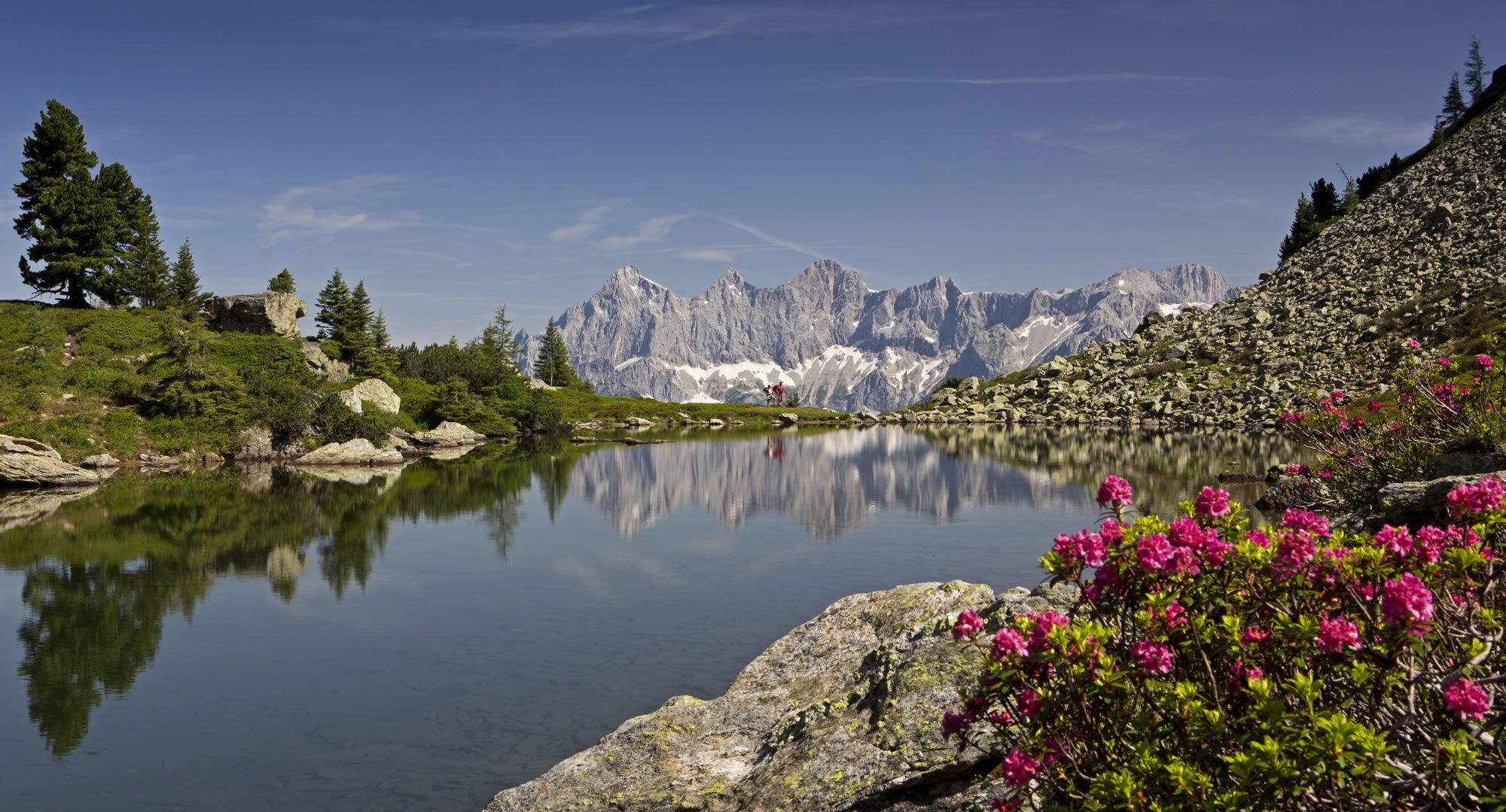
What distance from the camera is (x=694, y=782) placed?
9859 millimetres

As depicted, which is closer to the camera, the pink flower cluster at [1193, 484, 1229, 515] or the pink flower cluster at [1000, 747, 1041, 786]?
the pink flower cluster at [1000, 747, 1041, 786]

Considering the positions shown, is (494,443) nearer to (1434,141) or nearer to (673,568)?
(673,568)

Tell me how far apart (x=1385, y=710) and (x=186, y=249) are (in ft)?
471

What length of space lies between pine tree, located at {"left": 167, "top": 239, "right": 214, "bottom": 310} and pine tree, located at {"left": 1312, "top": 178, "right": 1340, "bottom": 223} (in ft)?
615

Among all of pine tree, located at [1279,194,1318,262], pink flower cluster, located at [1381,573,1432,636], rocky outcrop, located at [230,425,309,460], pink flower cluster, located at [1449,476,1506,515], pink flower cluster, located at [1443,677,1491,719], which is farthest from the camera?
pine tree, located at [1279,194,1318,262]

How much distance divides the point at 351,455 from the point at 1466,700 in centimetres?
6871

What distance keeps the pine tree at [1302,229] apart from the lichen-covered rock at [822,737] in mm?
153962

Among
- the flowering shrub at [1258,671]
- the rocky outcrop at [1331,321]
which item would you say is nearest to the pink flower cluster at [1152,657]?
the flowering shrub at [1258,671]

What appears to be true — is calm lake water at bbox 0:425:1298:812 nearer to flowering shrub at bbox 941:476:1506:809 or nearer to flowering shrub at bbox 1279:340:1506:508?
flowering shrub at bbox 1279:340:1506:508

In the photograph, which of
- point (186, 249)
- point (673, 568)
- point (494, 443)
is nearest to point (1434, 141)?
point (494, 443)

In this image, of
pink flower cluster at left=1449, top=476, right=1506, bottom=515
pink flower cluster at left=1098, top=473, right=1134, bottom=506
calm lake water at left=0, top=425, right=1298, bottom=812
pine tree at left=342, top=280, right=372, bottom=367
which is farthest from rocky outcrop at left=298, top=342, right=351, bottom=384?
pink flower cluster at left=1449, top=476, right=1506, bottom=515

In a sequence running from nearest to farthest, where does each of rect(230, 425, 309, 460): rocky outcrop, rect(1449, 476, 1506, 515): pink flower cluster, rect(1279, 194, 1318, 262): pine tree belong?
rect(1449, 476, 1506, 515): pink flower cluster, rect(230, 425, 309, 460): rocky outcrop, rect(1279, 194, 1318, 262): pine tree

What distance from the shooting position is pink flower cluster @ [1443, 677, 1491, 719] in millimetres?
4285

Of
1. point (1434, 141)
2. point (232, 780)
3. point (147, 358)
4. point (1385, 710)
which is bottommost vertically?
point (232, 780)
